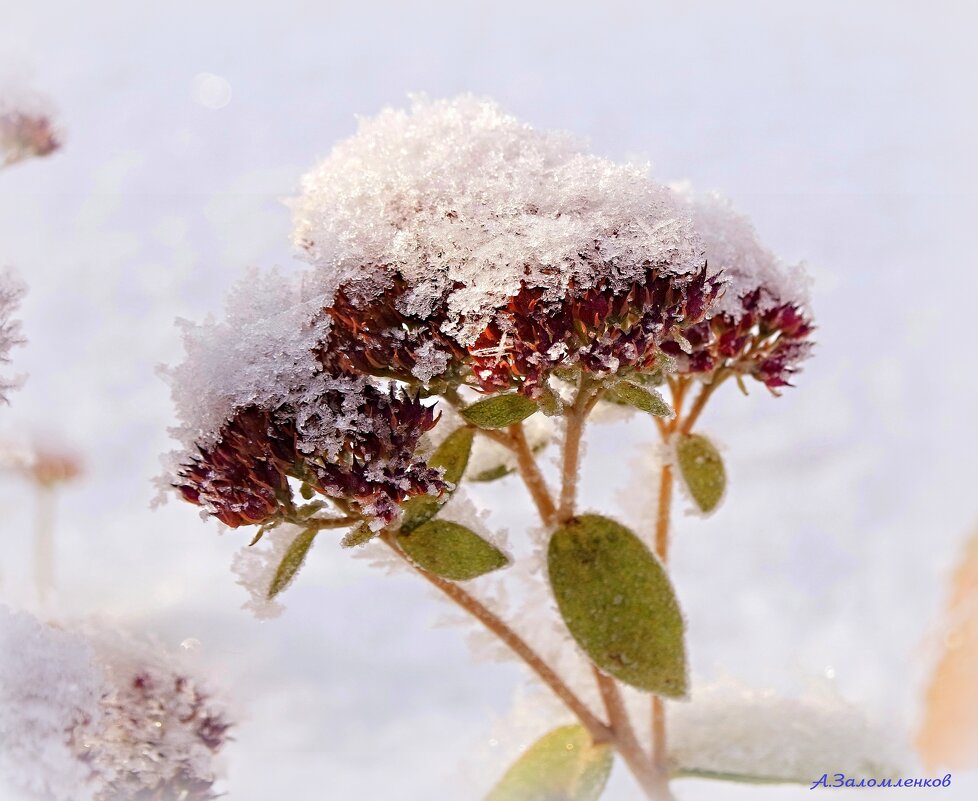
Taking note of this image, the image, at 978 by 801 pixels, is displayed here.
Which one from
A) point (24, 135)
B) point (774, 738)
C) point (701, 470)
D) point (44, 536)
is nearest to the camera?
point (701, 470)

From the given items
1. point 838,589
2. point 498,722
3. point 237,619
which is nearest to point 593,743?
point 498,722

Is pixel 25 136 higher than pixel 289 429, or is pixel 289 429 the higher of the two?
pixel 25 136

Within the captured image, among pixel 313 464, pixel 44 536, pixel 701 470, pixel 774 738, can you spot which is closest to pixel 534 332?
pixel 313 464

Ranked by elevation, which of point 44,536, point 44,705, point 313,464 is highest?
point 44,536

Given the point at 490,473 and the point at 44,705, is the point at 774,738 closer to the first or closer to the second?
the point at 490,473

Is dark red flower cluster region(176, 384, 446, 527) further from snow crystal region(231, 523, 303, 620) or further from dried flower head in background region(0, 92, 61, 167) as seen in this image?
dried flower head in background region(0, 92, 61, 167)

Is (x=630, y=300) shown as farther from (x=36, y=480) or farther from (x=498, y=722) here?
(x=36, y=480)

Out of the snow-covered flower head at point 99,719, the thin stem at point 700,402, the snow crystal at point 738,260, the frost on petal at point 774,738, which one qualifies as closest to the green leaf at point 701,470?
the thin stem at point 700,402
